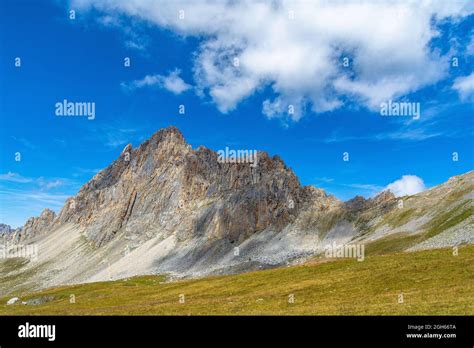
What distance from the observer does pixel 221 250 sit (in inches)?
6624

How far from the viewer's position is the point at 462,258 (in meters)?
52.2

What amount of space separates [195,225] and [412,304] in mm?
167964

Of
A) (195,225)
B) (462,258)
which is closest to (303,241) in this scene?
(195,225)

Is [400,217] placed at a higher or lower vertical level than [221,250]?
higher
